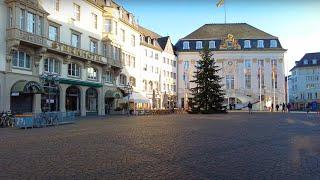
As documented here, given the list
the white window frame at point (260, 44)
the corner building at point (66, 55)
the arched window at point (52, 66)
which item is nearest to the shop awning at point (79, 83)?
the corner building at point (66, 55)

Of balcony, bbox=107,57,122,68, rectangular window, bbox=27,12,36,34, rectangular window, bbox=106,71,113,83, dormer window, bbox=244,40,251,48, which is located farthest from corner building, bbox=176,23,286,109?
rectangular window, bbox=27,12,36,34

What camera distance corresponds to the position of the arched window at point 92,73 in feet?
152

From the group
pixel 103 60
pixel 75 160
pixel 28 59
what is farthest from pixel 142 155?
pixel 103 60

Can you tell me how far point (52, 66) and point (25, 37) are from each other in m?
6.37

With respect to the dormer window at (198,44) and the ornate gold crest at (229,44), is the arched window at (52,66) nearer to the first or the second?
the dormer window at (198,44)

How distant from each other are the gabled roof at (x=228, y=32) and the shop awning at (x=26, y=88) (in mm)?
60737

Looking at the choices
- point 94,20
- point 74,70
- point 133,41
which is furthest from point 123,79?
point 74,70

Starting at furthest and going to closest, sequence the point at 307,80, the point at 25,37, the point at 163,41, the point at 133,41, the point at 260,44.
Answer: the point at 307,80 < the point at 260,44 < the point at 163,41 < the point at 133,41 < the point at 25,37

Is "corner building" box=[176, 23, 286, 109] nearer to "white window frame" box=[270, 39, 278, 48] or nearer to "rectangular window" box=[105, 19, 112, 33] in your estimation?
"white window frame" box=[270, 39, 278, 48]

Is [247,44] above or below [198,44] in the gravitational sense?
below

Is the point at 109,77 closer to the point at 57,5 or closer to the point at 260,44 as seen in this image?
the point at 57,5

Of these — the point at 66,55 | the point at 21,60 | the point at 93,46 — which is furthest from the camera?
the point at 93,46

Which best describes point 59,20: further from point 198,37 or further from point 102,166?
point 198,37

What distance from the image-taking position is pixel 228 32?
3597 inches
